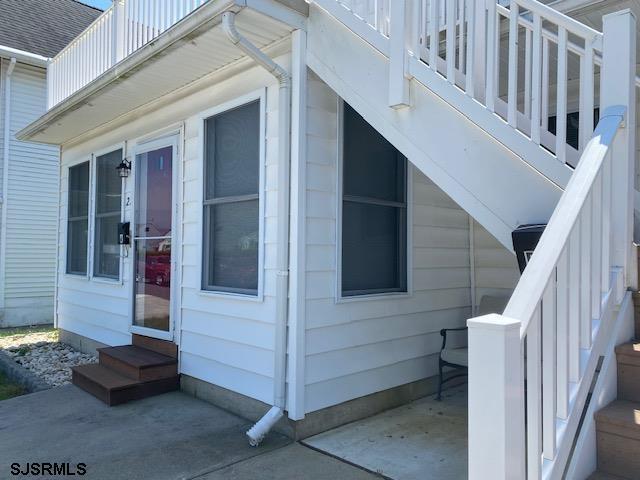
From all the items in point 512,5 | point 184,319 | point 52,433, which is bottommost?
point 52,433

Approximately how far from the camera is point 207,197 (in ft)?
13.9

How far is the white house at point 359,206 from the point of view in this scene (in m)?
1.74

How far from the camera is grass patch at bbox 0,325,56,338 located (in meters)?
8.18

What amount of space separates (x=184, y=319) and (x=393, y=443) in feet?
7.10

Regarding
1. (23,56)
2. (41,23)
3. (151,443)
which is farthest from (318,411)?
(41,23)

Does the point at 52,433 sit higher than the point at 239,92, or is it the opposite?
the point at 239,92

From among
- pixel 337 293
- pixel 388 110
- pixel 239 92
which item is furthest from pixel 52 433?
pixel 388 110

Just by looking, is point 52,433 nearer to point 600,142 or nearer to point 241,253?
point 241,253

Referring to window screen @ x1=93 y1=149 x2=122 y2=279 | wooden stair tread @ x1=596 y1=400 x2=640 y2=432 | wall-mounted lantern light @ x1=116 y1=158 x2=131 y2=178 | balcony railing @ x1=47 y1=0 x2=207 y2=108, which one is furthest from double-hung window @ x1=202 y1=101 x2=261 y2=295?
wooden stair tread @ x1=596 y1=400 x2=640 y2=432

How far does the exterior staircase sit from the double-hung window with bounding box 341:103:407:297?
1.90 m

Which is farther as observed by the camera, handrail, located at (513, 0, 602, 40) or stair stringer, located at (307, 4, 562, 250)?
stair stringer, located at (307, 4, 562, 250)

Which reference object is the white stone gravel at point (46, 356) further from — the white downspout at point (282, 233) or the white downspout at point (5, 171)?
the white downspout at point (282, 233)

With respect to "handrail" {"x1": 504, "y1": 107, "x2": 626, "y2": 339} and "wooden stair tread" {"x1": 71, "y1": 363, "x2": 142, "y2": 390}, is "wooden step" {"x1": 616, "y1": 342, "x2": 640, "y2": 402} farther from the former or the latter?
"wooden stair tread" {"x1": 71, "y1": 363, "x2": 142, "y2": 390}

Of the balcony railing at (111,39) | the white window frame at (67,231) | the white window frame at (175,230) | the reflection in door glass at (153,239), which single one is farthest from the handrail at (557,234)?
the white window frame at (67,231)
